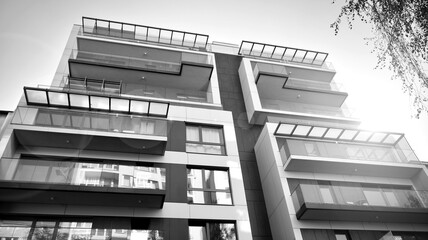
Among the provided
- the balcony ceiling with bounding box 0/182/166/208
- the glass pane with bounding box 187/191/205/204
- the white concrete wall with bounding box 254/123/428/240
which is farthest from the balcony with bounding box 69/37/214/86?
the balcony ceiling with bounding box 0/182/166/208

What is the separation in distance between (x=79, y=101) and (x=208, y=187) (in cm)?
805

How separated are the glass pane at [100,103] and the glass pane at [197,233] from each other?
800 centimetres

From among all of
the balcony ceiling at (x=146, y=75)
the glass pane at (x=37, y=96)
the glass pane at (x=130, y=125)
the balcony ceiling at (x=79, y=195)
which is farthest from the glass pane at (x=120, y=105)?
the balcony ceiling at (x=79, y=195)

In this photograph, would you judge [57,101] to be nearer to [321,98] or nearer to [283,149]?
[283,149]

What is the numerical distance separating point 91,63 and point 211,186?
11.8 meters

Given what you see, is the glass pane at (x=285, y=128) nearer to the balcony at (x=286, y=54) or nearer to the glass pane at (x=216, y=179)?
the glass pane at (x=216, y=179)

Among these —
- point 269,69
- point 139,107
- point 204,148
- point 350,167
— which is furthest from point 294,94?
point 139,107

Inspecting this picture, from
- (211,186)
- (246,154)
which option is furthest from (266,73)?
(211,186)

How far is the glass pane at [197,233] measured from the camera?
13680 mm

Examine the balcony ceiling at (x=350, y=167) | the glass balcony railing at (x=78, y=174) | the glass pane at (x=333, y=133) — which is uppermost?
the glass pane at (x=333, y=133)

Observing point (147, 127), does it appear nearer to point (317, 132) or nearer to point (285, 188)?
point (285, 188)

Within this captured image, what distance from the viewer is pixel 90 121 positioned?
15.9 metres

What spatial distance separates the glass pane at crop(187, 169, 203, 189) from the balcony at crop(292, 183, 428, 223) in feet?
14.7

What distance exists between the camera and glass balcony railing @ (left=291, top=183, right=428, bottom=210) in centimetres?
1502
